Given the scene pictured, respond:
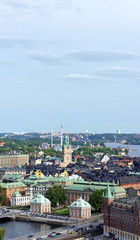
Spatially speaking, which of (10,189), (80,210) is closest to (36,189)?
(10,189)

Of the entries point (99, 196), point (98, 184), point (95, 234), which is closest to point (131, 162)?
point (98, 184)

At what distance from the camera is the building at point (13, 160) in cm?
17212

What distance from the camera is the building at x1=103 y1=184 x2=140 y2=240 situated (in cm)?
6900

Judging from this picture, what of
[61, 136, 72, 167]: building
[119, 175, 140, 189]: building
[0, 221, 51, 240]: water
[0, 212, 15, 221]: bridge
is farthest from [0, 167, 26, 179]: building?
[0, 221, 51, 240]: water

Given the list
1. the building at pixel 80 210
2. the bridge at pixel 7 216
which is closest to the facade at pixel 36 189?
the bridge at pixel 7 216

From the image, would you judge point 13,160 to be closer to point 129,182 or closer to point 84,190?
point 129,182

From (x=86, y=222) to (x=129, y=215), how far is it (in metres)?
15.5

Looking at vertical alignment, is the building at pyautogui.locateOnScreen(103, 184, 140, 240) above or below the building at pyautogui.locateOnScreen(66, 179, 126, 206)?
below

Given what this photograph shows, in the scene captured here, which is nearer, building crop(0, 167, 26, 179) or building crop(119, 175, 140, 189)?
building crop(119, 175, 140, 189)

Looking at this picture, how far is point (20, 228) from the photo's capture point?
82.6 m

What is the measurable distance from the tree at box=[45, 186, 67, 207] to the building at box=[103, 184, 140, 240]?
22.6 meters

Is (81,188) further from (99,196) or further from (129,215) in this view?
(129,215)

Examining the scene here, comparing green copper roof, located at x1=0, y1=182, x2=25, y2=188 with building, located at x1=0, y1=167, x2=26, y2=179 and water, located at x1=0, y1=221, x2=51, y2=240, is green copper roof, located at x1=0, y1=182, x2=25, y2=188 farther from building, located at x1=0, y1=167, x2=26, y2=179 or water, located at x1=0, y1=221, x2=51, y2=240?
building, located at x1=0, y1=167, x2=26, y2=179

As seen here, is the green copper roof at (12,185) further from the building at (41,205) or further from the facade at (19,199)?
the building at (41,205)
